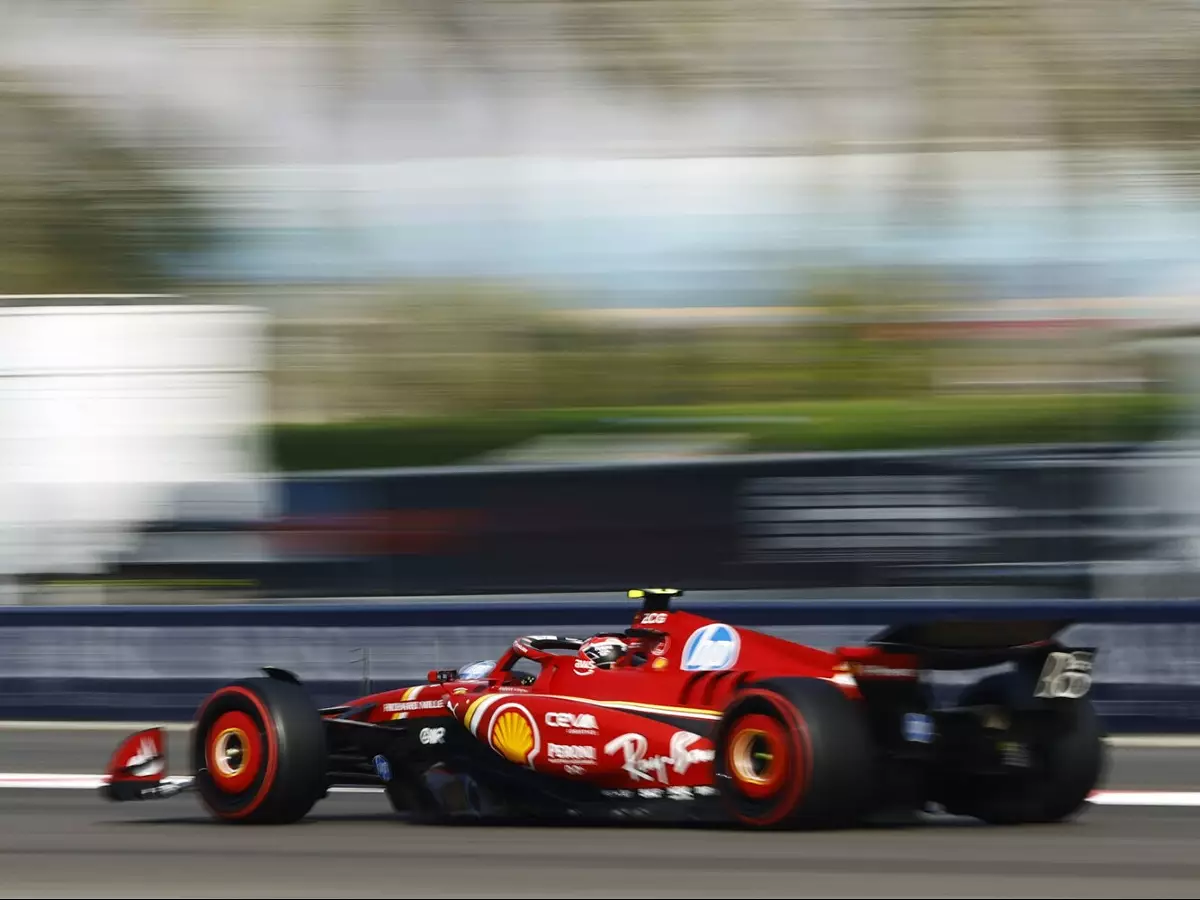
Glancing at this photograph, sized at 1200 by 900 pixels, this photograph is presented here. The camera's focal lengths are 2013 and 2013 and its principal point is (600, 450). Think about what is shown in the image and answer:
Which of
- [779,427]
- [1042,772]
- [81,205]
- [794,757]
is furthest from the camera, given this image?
[81,205]

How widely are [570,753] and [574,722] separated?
0.12 metres

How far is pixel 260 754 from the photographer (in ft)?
26.0

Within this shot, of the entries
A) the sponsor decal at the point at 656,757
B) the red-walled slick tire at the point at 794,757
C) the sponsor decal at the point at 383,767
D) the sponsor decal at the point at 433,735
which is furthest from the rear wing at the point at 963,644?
the sponsor decal at the point at 383,767

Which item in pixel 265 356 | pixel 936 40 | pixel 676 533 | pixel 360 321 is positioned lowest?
pixel 676 533

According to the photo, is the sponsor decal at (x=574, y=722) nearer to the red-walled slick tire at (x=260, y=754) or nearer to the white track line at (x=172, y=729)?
the red-walled slick tire at (x=260, y=754)

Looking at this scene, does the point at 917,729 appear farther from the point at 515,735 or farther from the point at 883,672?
the point at 515,735

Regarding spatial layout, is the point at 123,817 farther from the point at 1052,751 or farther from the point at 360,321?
the point at 360,321

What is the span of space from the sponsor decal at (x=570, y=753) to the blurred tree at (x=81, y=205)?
69.9 ft

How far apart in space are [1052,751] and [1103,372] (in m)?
16.0

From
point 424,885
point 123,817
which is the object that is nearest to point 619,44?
point 123,817

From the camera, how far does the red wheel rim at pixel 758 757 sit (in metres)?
6.87

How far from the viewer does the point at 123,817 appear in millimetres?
8617

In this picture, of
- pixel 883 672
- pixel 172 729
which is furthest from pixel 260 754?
pixel 172 729

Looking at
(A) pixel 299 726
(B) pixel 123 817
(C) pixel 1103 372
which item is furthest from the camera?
(C) pixel 1103 372
